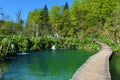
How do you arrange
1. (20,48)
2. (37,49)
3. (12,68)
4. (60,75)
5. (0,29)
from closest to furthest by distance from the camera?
(60,75) → (12,68) → (20,48) → (37,49) → (0,29)

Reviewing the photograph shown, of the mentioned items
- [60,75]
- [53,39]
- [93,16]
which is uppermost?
[93,16]

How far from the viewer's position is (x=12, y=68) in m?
24.0

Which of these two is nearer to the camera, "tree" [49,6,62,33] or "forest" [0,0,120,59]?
"forest" [0,0,120,59]

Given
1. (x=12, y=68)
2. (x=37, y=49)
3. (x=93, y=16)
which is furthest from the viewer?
(x=93, y=16)

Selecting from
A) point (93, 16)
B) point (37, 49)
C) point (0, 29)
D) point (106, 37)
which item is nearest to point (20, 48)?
point (37, 49)

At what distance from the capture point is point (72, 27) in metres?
71.6

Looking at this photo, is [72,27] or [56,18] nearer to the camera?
[72,27]

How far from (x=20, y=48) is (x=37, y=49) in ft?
22.9

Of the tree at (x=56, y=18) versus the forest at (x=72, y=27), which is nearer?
the forest at (x=72, y=27)

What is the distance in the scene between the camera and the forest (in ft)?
153

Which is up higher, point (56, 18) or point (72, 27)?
point (56, 18)

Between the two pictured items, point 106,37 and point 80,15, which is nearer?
point 106,37

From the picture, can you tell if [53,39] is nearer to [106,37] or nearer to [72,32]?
[106,37]

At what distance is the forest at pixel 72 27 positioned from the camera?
4659cm
